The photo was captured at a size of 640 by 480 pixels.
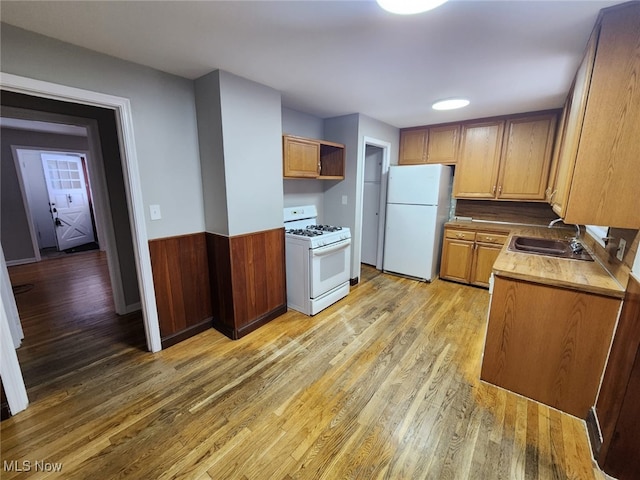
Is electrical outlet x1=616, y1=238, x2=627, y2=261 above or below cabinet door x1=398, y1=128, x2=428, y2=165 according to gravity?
below

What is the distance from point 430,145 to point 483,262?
1.83 meters

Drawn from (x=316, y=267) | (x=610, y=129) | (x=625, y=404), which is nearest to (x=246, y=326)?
(x=316, y=267)

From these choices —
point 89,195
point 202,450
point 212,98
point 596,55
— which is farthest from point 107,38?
point 89,195

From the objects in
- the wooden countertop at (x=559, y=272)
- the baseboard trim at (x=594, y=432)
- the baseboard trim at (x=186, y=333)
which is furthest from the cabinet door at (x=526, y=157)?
the baseboard trim at (x=186, y=333)

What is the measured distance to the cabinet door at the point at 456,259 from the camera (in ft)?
12.0

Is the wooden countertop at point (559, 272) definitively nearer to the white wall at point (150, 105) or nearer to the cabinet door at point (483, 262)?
the cabinet door at point (483, 262)

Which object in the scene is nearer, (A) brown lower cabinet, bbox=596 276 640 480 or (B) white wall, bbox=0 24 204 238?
(A) brown lower cabinet, bbox=596 276 640 480

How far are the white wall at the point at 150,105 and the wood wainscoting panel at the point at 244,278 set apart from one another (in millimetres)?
414

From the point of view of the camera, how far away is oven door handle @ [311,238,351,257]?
278 centimetres

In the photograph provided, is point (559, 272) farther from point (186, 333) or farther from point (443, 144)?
point (186, 333)

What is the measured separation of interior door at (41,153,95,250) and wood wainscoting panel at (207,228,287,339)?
17.4 feet

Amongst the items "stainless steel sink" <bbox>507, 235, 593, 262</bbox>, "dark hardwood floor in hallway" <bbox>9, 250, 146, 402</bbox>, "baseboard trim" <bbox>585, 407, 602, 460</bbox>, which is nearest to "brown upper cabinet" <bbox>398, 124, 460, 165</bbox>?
"stainless steel sink" <bbox>507, 235, 593, 262</bbox>

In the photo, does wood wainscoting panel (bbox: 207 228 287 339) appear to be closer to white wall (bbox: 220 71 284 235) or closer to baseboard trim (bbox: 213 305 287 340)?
baseboard trim (bbox: 213 305 287 340)

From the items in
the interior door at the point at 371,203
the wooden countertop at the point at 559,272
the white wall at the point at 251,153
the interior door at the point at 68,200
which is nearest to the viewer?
the wooden countertop at the point at 559,272
